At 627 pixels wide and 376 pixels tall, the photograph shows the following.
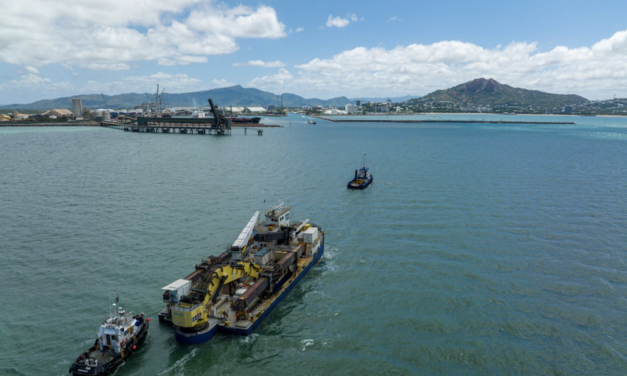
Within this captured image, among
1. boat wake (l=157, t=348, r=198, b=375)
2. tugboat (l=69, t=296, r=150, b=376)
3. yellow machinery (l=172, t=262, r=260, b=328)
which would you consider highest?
yellow machinery (l=172, t=262, r=260, b=328)

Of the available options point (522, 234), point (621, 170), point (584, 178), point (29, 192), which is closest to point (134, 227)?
point (29, 192)

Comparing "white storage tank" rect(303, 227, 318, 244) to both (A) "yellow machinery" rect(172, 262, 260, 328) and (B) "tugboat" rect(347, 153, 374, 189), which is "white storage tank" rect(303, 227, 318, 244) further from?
(B) "tugboat" rect(347, 153, 374, 189)

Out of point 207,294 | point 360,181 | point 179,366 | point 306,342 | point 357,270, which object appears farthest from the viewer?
point 360,181

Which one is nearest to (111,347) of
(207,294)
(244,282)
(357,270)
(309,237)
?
(207,294)

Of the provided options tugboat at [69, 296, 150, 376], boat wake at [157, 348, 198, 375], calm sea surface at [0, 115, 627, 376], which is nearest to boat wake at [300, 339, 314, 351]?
calm sea surface at [0, 115, 627, 376]

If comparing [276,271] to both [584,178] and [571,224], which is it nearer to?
[571,224]

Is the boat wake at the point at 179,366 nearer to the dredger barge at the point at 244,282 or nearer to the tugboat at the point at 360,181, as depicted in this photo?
the dredger barge at the point at 244,282

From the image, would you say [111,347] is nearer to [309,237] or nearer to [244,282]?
[244,282]
